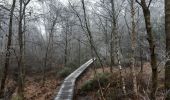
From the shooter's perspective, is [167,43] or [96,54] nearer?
[167,43]

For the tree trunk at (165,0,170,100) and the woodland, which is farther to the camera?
the woodland

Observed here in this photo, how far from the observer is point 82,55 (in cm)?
3488

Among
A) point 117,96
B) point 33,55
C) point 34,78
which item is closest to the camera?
point 117,96

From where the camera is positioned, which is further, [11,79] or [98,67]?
[98,67]

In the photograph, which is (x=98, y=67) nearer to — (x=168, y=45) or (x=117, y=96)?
(x=117, y=96)

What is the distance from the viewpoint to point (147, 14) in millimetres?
4379

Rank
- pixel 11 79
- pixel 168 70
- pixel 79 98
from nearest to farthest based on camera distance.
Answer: pixel 168 70 → pixel 79 98 → pixel 11 79

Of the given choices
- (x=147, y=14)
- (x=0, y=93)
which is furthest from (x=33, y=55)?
(x=147, y=14)

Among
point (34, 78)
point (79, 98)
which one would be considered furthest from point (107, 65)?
point (79, 98)

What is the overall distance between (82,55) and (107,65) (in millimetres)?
9464

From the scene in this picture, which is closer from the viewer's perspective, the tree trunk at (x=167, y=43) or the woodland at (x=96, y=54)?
the tree trunk at (x=167, y=43)

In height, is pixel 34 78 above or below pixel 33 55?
below

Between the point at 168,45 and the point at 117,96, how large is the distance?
843 centimetres

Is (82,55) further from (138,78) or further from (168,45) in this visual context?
(168,45)
